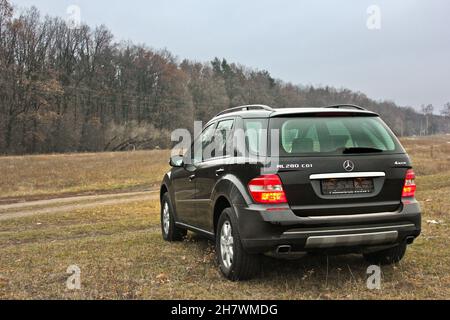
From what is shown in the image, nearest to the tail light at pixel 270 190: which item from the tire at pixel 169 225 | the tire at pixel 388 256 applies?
the tire at pixel 388 256

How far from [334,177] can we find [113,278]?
2830mm

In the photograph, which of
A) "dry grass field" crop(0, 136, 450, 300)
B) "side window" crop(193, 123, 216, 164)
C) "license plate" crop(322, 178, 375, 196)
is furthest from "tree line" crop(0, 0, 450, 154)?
"license plate" crop(322, 178, 375, 196)

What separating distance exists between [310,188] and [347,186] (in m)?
0.41

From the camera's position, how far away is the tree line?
199ft

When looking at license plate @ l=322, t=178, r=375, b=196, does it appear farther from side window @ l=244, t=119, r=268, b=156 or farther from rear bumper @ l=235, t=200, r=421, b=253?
side window @ l=244, t=119, r=268, b=156

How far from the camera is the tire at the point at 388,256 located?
612 cm

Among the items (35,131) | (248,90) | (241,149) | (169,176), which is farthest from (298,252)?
(248,90)

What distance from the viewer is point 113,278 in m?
5.92

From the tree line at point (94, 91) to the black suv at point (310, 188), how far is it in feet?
190

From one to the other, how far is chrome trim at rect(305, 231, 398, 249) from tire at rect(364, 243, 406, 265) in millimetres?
910

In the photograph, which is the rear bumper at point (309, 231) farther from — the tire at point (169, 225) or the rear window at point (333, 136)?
the tire at point (169, 225)

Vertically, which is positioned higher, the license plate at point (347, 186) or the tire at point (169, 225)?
the license plate at point (347, 186)

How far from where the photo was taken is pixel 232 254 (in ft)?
18.5
